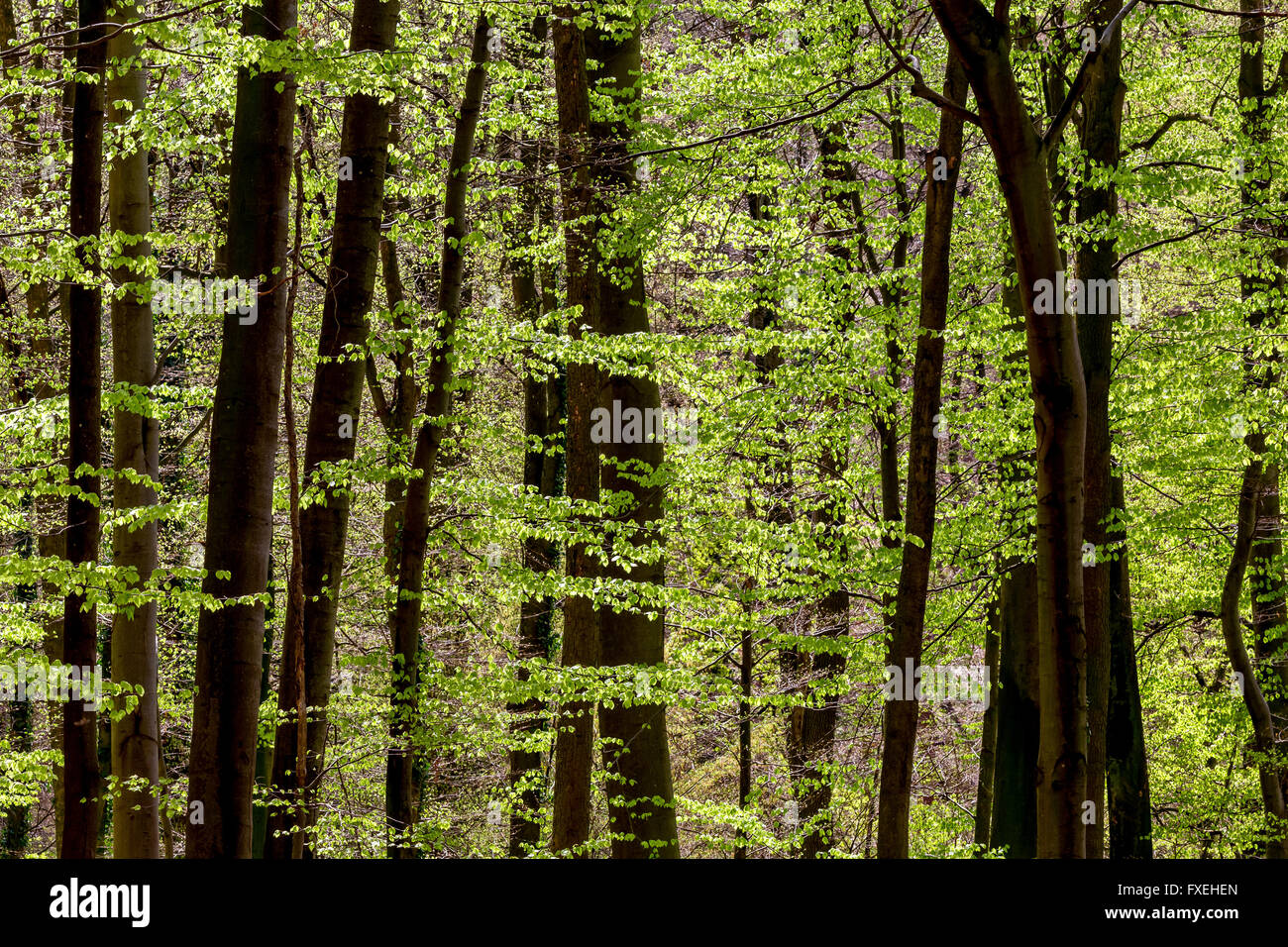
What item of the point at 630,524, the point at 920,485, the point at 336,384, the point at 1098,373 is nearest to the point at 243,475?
the point at 336,384

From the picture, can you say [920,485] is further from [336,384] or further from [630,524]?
[336,384]

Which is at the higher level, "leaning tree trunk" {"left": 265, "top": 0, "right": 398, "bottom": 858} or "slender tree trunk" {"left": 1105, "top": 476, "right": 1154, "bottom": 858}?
"leaning tree trunk" {"left": 265, "top": 0, "right": 398, "bottom": 858}

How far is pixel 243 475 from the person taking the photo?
20.5 ft

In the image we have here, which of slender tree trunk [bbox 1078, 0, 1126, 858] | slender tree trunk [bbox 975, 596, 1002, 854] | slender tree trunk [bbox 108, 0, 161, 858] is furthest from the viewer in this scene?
slender tree trunk [bbox 975, 596, 1002, 854]

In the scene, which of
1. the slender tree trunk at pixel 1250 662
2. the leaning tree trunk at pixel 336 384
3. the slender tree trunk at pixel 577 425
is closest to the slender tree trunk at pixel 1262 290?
the slender tree trunk at pixel 1250 662

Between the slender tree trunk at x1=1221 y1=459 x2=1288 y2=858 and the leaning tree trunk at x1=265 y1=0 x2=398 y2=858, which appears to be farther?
the slender tree trunk at x1=1221 y1=459 x2=1288 y2=858

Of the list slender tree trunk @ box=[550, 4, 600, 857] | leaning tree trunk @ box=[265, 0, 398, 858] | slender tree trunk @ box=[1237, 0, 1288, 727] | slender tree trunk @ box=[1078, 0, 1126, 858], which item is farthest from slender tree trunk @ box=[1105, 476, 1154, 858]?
leaning tree trunk @ box=[265, 0, 398, 858]

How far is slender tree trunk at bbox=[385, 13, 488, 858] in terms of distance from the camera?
9.25m

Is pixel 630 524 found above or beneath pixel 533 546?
beneath

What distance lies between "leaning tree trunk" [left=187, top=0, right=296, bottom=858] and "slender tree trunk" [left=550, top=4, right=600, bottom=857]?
2985 mm

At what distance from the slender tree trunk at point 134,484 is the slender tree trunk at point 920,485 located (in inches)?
199

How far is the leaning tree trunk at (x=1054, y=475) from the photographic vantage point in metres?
5.24

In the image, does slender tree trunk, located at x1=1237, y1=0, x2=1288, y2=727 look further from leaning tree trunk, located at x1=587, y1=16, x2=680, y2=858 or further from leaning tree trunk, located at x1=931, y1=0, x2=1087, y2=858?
leaning tree trunk, located at x1=587, y1=16, x2=680, y2=858

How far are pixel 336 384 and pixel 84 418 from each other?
198cm
